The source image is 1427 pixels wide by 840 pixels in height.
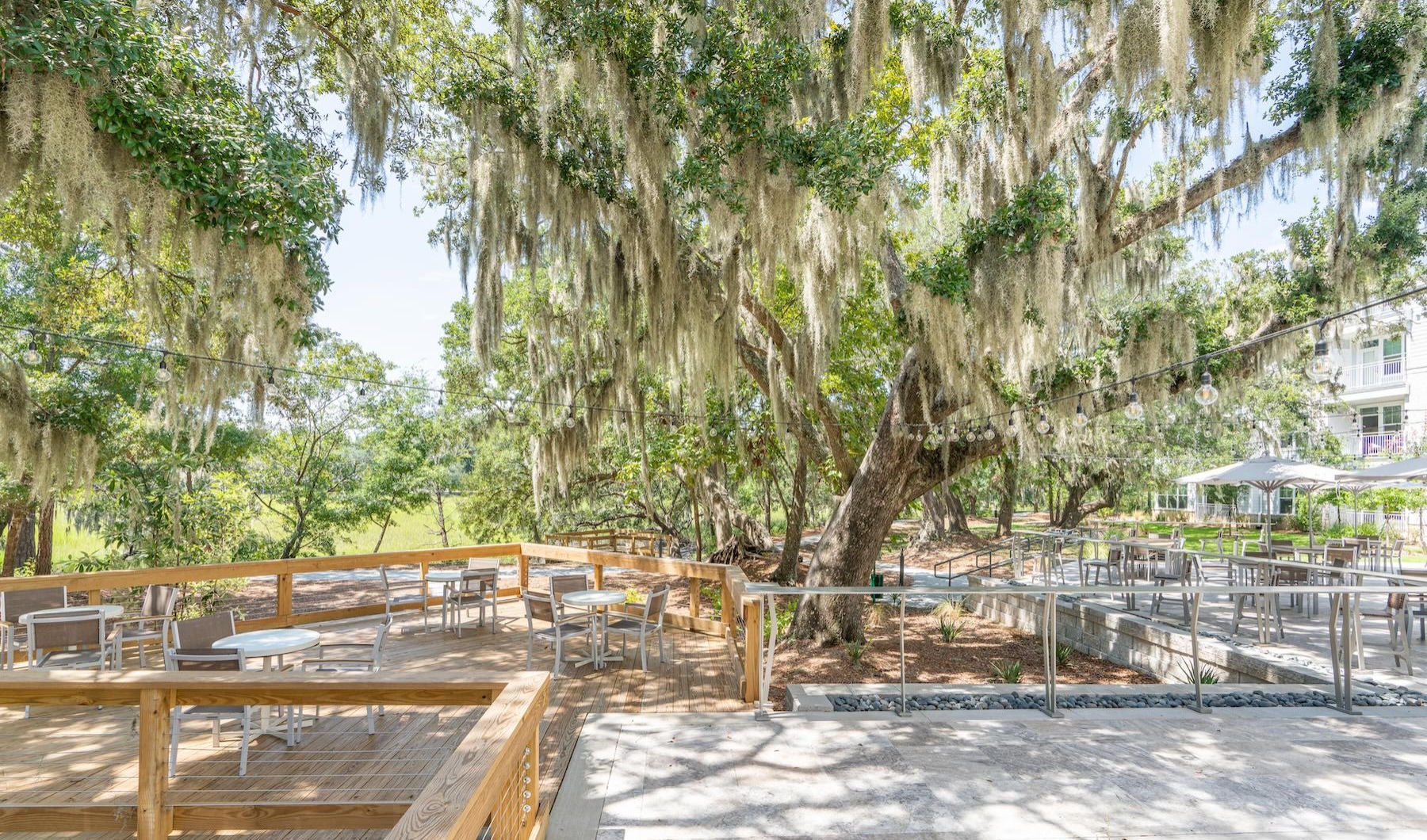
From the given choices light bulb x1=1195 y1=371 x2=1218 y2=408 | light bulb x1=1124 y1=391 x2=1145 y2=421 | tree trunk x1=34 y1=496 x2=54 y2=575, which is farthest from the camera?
tree trunk x1=34 y1=496 x2=54 y2=575

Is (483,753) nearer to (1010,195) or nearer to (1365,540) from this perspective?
(1010,195)

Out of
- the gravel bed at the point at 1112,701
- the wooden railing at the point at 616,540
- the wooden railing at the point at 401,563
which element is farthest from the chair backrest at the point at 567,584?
the wooden railing at the point at 616,540

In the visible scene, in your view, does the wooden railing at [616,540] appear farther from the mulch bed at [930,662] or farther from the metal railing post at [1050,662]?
the metal railing post at [1050,662]

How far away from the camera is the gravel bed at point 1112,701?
4.56m

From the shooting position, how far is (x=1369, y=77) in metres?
5.09

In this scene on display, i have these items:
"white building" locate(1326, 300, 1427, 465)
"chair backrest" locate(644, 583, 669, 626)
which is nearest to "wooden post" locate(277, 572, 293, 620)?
"chair backrest" locate(644, 583, 669, 626)

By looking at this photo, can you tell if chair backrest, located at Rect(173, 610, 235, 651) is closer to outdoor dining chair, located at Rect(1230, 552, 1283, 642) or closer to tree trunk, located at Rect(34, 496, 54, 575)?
outdoor dining chair, located at Rect(1230, 552, 1283, 642)

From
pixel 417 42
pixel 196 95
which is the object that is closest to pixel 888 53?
pixel 417 42

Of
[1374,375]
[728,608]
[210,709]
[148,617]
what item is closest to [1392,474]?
[728,608]

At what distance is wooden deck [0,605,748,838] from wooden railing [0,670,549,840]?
0.14m

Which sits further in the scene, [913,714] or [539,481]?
[539,481]

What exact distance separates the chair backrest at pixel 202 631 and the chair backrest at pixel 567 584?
2416 millimetres

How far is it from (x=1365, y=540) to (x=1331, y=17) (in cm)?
732

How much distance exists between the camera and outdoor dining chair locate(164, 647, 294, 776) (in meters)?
3.51
